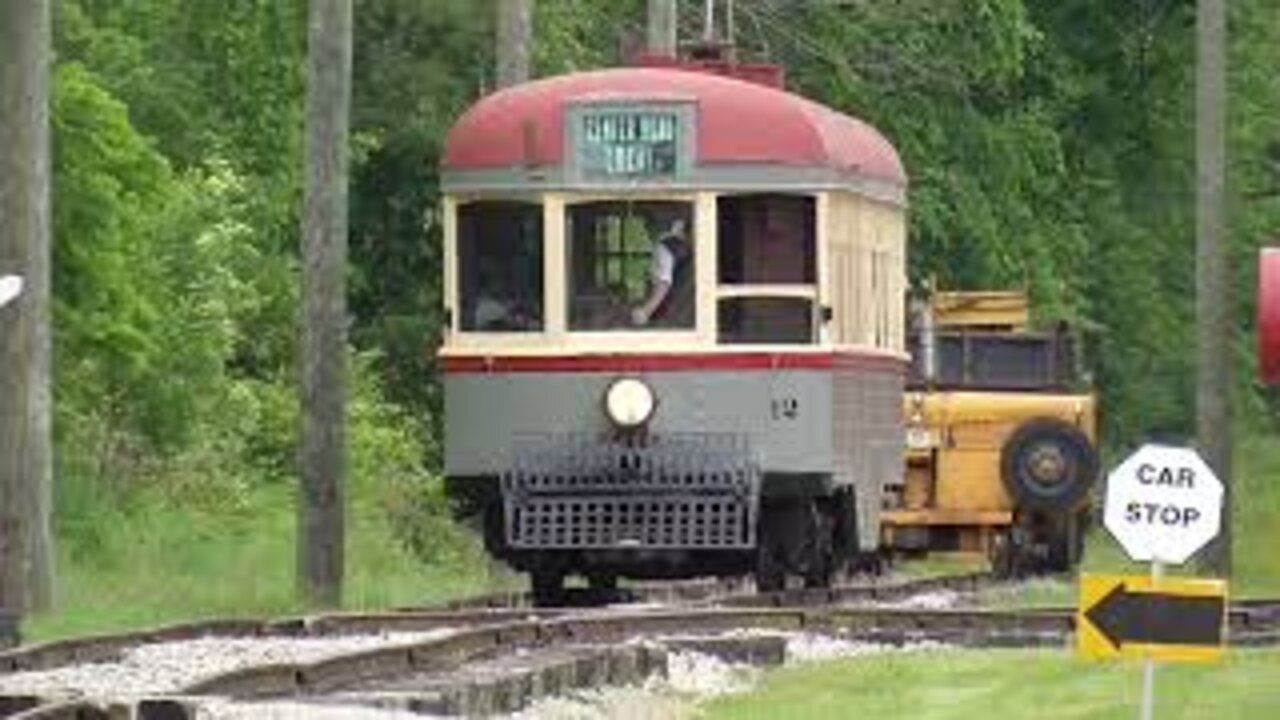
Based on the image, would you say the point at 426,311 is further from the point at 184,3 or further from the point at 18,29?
the point at 18,29

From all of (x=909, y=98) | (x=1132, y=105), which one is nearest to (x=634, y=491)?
(x=909, y=98)

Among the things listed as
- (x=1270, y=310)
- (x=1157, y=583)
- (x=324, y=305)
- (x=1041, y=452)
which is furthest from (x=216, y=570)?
(x=1157, y=583)

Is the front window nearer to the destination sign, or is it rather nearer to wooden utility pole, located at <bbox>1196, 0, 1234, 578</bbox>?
the destination sign

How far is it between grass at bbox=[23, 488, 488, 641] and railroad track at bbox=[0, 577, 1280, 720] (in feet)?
6.72

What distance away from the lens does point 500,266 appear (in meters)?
26.7

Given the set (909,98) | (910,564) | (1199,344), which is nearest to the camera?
(1199,344)

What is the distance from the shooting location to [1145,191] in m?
60.2

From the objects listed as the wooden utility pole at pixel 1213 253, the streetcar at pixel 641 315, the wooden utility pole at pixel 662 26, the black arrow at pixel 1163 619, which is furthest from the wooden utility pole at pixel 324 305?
the black arrow at pixel 1163 619

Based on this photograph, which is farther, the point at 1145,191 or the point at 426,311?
the point at 1145,191

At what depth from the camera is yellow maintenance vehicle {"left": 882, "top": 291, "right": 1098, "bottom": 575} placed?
1371 inches

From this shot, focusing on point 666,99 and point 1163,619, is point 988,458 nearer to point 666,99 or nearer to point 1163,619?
point 666,99

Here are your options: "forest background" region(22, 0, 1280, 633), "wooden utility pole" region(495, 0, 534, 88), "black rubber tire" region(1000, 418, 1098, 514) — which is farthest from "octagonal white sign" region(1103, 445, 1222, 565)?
"black rubber tire" region(1000, 418, 1098, 514)

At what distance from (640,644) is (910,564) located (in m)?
20.0

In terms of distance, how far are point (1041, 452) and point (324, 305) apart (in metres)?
8.50
